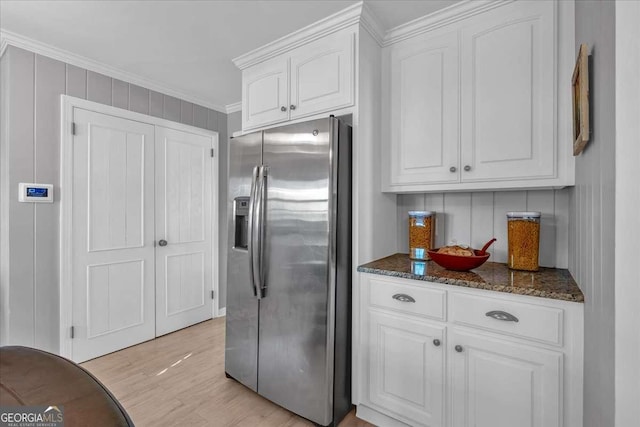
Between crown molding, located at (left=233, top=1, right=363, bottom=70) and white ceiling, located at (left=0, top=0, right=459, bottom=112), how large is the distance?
36 mm

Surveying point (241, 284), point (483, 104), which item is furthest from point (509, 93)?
point (241, 284)

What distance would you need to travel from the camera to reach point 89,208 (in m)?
2.54

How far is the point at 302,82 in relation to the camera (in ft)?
6.84

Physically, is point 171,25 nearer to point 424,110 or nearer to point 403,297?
point 424,110

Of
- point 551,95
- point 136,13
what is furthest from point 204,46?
point 551,95

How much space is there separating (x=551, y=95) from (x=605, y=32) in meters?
0.80

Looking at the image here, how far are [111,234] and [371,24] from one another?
2606mm

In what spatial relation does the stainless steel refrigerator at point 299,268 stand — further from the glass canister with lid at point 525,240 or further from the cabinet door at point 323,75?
the glass canister with lid at point 525,240

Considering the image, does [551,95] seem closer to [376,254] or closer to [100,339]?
[376,254]

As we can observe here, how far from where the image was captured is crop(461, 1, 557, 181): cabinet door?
5.18 feet

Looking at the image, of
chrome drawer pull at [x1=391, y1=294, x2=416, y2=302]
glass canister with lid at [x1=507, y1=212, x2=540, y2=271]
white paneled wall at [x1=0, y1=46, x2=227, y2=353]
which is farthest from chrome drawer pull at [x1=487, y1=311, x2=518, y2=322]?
white paneled wall at [x1=0, y1=46, x2=227, y2=353]

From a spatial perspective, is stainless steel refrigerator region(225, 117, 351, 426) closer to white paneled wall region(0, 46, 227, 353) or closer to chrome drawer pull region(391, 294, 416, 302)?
chrome drawer pull region(391, 294, 416, 302)

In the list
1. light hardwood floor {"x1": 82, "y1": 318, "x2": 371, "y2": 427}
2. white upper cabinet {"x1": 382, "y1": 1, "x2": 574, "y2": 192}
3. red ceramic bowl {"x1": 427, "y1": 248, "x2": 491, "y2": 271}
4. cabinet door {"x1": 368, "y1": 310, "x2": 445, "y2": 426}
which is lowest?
light hardwood floor {"x1": 82, "y1": 318, "x2": 371, "y2": 427}

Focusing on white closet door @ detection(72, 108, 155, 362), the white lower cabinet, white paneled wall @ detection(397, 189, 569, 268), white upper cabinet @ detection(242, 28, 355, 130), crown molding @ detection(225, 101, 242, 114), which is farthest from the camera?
crown molding @ detection(225, 101, 242, 114)
